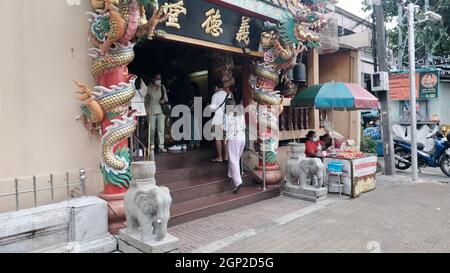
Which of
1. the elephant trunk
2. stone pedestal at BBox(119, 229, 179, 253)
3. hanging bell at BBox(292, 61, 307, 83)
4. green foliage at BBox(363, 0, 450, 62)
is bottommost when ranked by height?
stone pedestal at BBox(119, 229, 179, 253)

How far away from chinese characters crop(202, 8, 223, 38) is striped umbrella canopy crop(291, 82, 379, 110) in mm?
2557

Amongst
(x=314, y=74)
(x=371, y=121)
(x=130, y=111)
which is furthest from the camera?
(x=371, y=121)

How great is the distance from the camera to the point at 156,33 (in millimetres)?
5039

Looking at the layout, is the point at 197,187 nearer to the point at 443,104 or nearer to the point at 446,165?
the point at 446,165

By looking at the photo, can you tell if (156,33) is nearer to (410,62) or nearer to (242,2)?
(242,2)

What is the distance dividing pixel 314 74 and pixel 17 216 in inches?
306

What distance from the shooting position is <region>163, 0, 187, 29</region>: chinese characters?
5.18 metres

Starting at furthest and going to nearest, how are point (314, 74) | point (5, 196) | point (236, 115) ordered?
point (314, 74)
point (236, 115)
point (5, 196)

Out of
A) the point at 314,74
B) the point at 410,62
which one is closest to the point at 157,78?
the point at 314,74

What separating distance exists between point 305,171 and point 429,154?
16.3ft

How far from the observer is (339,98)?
22.5ft

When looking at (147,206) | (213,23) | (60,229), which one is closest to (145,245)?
(147,206)

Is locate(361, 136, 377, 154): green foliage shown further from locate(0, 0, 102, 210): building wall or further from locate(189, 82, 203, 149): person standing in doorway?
locate(0, 0, 102, 210): building wall
